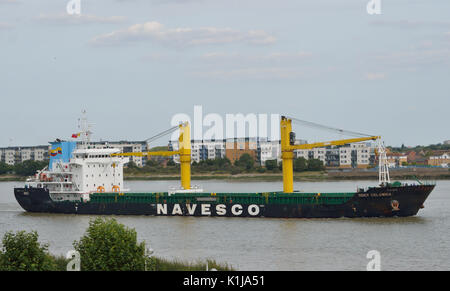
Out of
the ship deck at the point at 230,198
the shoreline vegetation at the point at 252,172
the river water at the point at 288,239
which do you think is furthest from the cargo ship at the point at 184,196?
the shoreline vegetation at the point at 252,172

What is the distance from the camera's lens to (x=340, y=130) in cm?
4109

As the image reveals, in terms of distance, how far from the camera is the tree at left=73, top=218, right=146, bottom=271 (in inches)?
747

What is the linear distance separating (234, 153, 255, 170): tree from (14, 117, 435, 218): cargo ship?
2046 inches

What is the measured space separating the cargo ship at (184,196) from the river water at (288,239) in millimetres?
848

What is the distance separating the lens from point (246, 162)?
103438mm

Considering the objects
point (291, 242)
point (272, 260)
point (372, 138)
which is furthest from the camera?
point (372, 138)

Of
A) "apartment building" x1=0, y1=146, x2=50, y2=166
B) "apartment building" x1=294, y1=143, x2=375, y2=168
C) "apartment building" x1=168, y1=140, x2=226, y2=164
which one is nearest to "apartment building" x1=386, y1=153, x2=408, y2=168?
"apartment building" x1=294, y1=143, x2=375, y2=168

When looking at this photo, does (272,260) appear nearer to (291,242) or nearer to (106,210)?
(291,242)

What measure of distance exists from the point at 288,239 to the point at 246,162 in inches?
2861

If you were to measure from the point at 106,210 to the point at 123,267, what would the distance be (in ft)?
86.0

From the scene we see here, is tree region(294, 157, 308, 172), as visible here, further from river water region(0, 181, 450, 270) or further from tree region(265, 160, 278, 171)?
river water region(0, 181, 450, 270)

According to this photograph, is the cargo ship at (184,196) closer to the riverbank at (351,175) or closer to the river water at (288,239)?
the river water at (288,239)

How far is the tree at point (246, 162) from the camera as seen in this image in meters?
98.7
